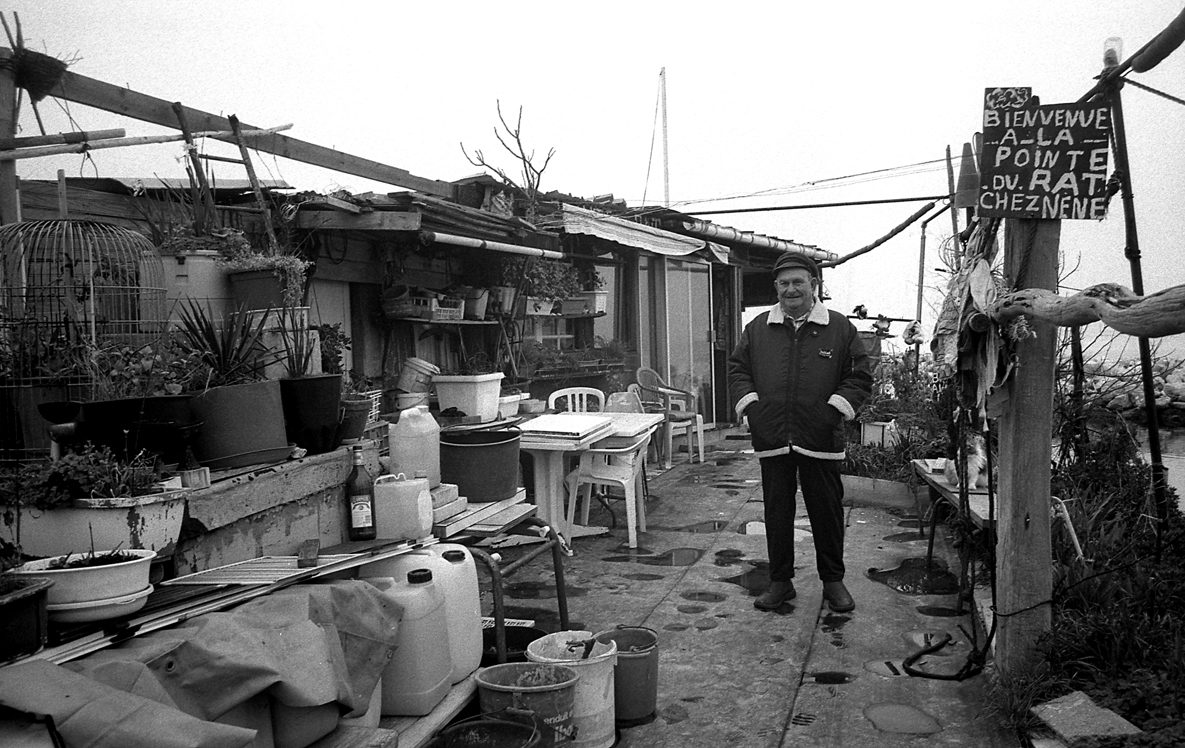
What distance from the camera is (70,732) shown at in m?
1.75

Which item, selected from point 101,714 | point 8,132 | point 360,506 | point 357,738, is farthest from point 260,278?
point 101,714

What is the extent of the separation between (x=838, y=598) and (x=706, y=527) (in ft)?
7.41

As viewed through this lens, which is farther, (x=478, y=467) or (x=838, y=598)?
(x=838, y=598)

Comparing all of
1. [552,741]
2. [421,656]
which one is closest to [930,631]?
[552,741]

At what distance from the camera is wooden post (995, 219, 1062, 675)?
11.7ft

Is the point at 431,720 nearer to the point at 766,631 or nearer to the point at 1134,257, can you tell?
the point at 766,631

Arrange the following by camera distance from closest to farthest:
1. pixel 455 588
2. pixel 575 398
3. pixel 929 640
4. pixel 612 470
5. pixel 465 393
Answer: pixel 455 588 < pixel 929 640 < pixel 612 470 < pixel 465 393 < pixel 575 398

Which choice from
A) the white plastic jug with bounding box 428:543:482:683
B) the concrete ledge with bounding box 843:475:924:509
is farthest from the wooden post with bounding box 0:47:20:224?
the concrete ledge with bounding box 843:475:924:509

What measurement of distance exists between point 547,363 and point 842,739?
614cm

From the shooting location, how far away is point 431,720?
301 centimetres

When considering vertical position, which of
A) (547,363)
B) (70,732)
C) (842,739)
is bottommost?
(842,739)

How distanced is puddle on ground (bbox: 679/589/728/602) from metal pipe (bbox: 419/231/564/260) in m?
3.04

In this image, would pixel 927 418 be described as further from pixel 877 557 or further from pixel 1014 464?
pixel 1014 464

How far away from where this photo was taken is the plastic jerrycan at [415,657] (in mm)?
3029
